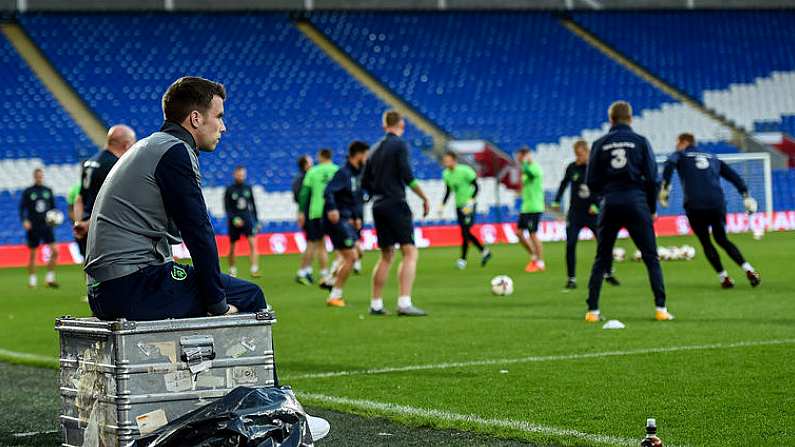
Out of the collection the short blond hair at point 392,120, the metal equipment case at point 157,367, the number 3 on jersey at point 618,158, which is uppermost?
the short blond hair at point 392,120

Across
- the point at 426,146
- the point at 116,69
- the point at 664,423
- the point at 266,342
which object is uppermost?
the point at 116,69

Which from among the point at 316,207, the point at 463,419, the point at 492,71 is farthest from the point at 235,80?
the point at 463,419

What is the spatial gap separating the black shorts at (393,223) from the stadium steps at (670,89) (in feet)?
89.9

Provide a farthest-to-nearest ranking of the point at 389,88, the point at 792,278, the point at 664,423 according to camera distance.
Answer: the point at 389,88 → the point at 792,278 → the point at 664,423

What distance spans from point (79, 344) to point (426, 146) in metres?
32.4

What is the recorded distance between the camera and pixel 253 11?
4259 cm

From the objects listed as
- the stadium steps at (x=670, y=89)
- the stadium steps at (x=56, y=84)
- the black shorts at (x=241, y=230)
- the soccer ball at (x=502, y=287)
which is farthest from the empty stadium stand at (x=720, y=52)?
the soccer ball at (x=502, y=287)

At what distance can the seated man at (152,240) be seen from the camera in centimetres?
583

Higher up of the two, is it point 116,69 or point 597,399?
point 116,69

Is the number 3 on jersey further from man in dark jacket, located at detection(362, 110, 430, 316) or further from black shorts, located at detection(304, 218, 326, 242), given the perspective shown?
black shorts, located at detection(304, 218, 326, 242)

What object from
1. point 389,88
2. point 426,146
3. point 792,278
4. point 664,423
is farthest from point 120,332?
point 389,88

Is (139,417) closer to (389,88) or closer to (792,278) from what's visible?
(792,278)

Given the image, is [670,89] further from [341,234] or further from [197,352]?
[197,352]

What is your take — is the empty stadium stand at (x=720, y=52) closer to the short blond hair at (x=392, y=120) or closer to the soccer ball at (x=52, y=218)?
the soccer ball at (x=52, y=218)
